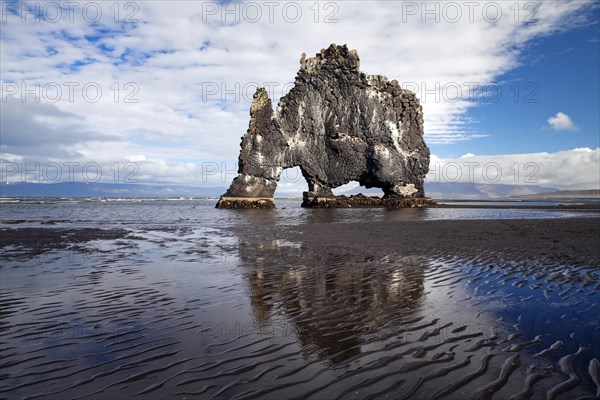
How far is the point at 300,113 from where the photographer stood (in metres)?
67.8

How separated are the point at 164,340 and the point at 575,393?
5633 mm

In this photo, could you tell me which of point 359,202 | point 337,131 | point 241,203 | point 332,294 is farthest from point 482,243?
point 337,131

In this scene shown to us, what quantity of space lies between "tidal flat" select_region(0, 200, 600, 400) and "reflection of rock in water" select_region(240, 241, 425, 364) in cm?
4

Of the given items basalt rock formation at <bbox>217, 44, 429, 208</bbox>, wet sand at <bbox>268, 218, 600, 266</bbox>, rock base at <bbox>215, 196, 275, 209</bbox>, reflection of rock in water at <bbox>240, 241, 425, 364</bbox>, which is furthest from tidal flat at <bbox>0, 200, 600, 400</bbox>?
basalt rock formation at <bbox>217, 44, 429, 208</bbox>

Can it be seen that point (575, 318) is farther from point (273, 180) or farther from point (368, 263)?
point (273, 180)

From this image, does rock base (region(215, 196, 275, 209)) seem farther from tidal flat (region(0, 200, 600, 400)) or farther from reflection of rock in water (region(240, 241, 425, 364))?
tidal flat (region(0, 200, 600, 400))

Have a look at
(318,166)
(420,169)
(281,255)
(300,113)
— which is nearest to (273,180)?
(318,166)

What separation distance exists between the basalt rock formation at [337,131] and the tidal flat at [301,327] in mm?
53993

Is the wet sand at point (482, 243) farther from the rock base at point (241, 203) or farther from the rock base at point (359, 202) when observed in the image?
the rock base at point (359, 202)


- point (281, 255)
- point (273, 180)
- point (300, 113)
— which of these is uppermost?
point (300, 113)

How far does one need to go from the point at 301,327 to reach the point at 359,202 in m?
64.7

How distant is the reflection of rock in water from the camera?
19.2 feet

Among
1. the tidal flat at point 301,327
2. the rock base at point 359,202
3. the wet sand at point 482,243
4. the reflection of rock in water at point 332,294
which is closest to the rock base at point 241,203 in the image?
the rock base at point 359,202

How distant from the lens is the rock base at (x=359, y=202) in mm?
67500
